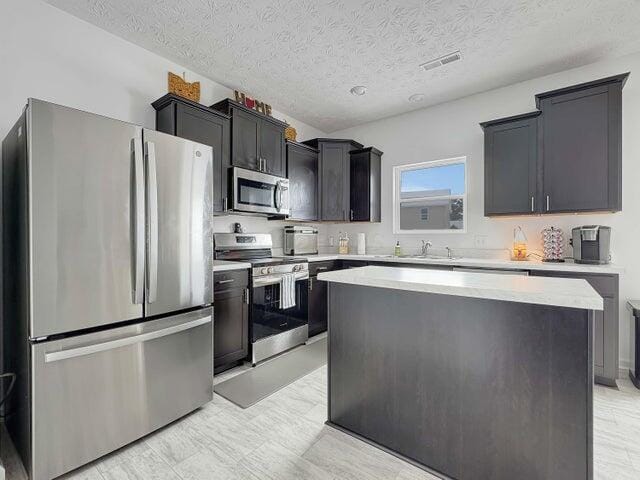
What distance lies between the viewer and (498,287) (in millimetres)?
1330

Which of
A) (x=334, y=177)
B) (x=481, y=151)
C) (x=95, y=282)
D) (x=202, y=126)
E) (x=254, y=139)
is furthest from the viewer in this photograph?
(x=334, y=177)

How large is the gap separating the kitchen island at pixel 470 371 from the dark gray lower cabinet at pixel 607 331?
1.46 meters

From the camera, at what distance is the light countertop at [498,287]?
1.17 meters

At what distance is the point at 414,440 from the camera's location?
1590mm

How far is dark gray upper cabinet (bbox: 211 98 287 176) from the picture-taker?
3.06 m

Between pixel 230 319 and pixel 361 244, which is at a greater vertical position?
pixel 361 244

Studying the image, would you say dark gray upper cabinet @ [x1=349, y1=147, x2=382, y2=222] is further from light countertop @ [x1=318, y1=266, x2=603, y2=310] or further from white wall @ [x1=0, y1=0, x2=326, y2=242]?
light countertop @ [x1=318, y1=266, x2=603, y2=310]

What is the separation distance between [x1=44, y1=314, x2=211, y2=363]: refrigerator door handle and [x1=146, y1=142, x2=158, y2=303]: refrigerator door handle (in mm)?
217

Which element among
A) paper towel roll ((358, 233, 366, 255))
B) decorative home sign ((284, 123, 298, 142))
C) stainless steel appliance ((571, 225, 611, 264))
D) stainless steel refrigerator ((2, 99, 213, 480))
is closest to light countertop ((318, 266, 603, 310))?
stainless steel refrigerator ((2, 99, 213, 480))

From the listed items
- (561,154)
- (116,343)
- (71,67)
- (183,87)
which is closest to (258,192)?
(183,87)

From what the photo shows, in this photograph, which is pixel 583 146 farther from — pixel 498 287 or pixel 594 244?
pixel 498 287

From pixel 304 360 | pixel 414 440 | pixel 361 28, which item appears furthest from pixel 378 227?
pixel 414 440

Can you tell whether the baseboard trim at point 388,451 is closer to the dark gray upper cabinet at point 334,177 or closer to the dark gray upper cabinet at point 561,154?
the dark gray upper cabinet at point 561,154

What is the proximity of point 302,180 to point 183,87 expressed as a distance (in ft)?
5.59
